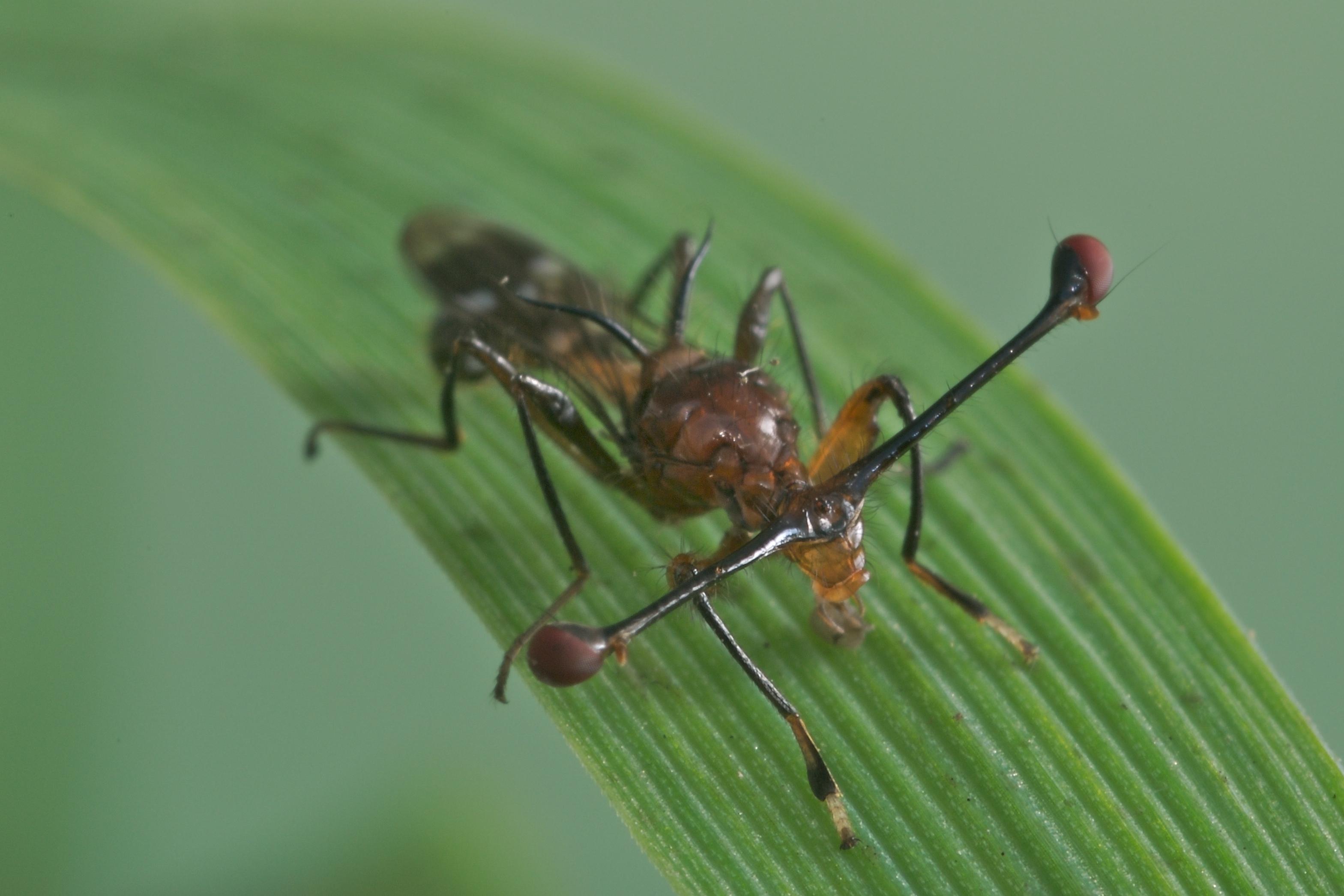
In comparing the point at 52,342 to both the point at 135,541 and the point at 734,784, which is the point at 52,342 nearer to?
the point at 135,541

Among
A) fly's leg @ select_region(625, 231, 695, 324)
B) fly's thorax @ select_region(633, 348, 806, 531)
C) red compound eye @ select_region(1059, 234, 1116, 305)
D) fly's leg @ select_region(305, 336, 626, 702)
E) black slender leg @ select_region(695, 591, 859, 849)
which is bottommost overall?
black slender leg @ select_region(695, 591, 859, 849)

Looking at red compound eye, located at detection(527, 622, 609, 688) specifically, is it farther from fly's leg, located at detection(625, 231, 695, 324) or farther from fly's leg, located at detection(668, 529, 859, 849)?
fly's leg, located at detection(625, 231, 695, 324)

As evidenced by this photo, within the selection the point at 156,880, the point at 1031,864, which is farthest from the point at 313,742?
the point at 1031,864

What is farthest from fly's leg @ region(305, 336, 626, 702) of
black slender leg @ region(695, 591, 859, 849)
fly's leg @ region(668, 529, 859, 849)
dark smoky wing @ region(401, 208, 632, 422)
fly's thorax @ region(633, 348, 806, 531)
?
black slender leg @ region(695, 591, 859, 849)

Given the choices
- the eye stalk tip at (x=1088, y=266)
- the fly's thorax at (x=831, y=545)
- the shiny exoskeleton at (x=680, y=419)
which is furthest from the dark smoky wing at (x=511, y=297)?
the eye stalk tip at (x=1088, y=266)

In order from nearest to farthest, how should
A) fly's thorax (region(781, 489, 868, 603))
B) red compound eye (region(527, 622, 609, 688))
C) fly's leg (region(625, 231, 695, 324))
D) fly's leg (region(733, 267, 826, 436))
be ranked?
1. red compound eye (region(527, 622, 609, 688))
2. fly's thorax (region(781, 489, 868, 603))
3. fly's leg (region(733, 267, 826, 436))
4. fly's leg (region(625, 231, 695, 324))

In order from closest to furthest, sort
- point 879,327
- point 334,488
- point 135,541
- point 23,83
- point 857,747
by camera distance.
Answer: point 857,747, point 879,327, point 23,83, point 135,541, point 334,488
